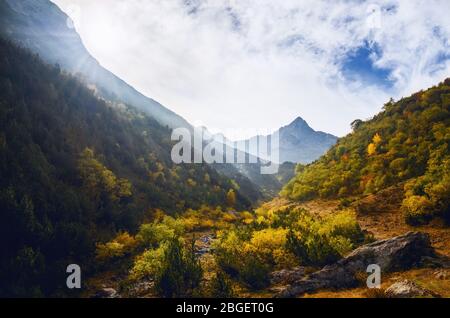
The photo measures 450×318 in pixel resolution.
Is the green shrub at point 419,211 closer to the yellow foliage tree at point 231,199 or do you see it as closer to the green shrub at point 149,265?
the green shrub at point 149,265

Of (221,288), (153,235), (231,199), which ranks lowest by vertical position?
(221,288)

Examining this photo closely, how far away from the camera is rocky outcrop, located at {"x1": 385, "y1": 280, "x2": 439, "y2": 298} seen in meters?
15.4

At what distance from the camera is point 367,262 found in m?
20.2

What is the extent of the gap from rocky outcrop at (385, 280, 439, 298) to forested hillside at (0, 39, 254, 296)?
20.6 meters

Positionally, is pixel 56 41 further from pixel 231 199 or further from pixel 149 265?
pixel 149 265

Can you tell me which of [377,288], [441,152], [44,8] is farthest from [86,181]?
[44,8]

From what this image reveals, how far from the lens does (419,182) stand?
1325 inches

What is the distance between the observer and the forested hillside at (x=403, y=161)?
29609mm

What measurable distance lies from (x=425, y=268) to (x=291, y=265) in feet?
27.0

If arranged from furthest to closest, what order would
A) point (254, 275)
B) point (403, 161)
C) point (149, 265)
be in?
1. point (403, 161)
2. point (149, 265)
3. point (254, 275)

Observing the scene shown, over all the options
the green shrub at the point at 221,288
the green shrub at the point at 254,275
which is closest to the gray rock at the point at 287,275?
the green shrub at the point at 254,275

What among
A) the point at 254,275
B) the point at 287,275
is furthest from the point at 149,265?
the point at 287,275

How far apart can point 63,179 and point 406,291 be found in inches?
1326

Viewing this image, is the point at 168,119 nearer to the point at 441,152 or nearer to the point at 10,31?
the point at 10,31
